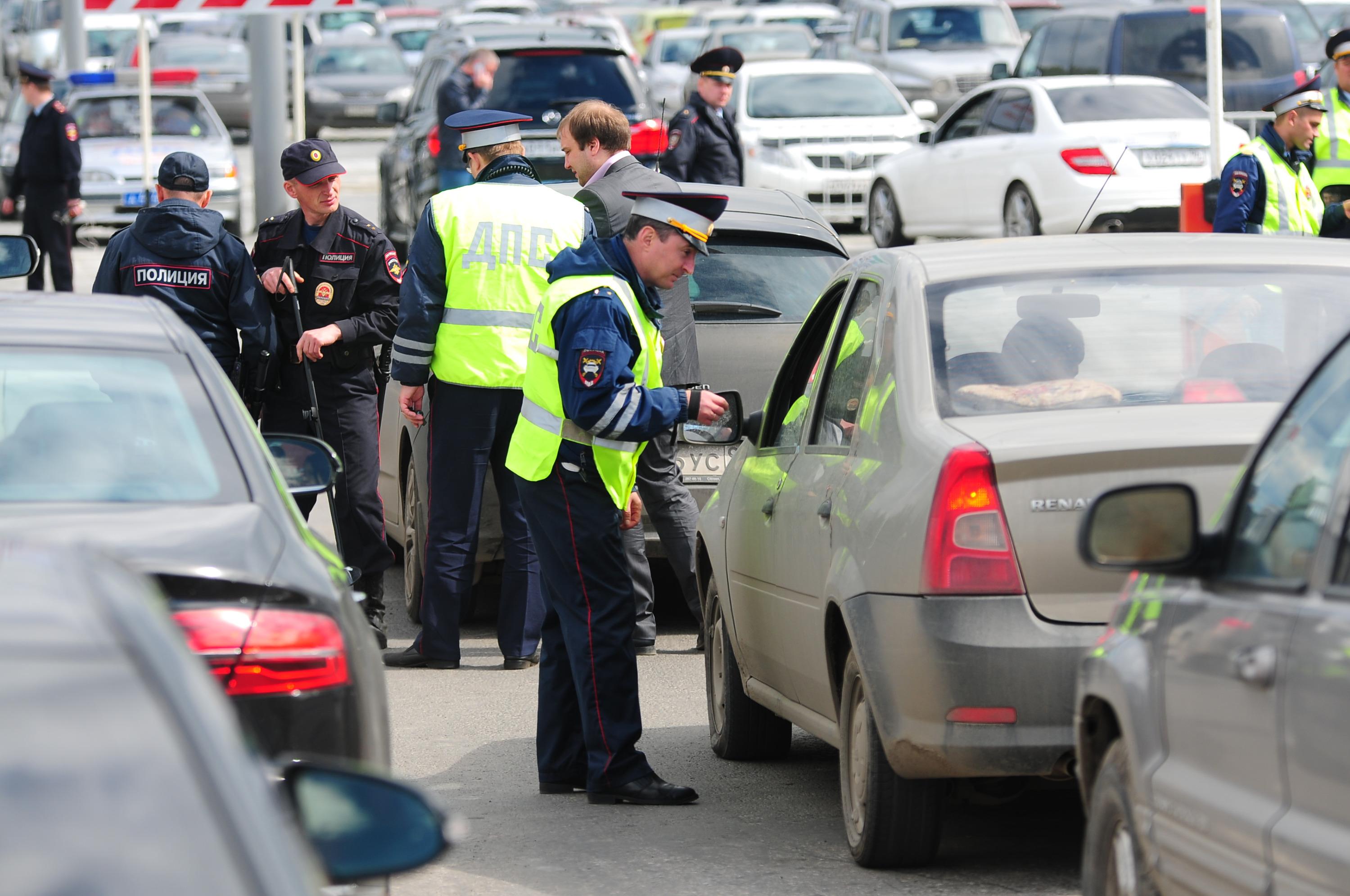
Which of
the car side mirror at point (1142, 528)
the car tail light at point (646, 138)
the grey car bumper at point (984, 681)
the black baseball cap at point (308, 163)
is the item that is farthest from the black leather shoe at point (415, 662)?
the car tail light at point (646, 138)

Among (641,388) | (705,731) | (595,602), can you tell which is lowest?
(705,731)

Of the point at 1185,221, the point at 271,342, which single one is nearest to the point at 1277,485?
the point at 271,342

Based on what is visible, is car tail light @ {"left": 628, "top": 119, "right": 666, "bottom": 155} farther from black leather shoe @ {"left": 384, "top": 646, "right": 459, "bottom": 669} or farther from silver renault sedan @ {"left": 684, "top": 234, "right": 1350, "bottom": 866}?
silver renault sedan @ {"left": 684, "top": 234, "right": 1350, "bottom": 866}

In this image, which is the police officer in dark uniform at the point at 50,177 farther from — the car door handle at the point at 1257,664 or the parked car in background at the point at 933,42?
the parked car in background at the point at 933,42

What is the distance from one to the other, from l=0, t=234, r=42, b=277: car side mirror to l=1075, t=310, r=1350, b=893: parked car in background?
458 centimetres

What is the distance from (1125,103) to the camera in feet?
59.7

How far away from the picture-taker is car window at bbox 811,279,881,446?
564 cm

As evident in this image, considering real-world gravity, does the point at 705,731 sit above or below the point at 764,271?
below

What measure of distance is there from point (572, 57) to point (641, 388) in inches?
500

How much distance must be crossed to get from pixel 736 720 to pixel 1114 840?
2.79 meters

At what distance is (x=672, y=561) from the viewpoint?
8.25 m

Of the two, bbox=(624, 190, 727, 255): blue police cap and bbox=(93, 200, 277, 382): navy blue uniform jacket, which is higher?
bbox=(624, 190, 727, 255): blue police cap

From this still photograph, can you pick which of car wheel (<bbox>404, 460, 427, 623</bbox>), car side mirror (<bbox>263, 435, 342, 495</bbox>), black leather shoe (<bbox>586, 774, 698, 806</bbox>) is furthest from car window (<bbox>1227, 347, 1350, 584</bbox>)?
car wheel (<bbox>404, 460, 427, 623</bbox>)

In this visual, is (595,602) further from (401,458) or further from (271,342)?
(401,458)
